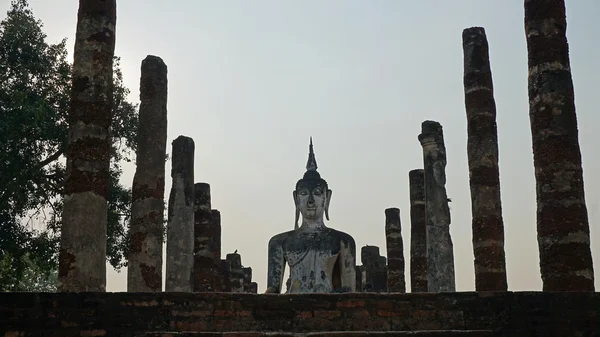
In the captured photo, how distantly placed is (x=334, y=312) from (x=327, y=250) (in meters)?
6.21

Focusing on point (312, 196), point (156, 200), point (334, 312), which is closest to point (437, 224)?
point (312, 196)

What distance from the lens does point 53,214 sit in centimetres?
1889

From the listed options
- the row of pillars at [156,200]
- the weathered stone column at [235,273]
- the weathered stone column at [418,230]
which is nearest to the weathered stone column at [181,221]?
the row of pillars at [156,200]

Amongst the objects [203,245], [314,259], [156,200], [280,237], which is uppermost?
[156,200]

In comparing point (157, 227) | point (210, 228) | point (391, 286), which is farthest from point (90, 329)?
point (391, 286)

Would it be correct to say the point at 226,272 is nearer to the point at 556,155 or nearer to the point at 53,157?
the point at 53,157

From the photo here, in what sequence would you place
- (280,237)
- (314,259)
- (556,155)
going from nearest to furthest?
(556,155) < (314,259) < (280,237)

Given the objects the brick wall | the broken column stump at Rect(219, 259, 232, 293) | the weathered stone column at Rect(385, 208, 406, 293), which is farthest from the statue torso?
the broken column stump at Rect(219, 259, 232, 293)

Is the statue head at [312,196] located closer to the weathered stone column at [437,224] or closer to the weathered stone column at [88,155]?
the weathered stone column at [437,224]

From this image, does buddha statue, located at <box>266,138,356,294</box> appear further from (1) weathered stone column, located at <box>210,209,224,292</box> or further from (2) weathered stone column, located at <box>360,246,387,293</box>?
(2) weathered stone column, located at <box>360,246,387,293</box>

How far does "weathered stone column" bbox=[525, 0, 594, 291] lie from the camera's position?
970 centimetres

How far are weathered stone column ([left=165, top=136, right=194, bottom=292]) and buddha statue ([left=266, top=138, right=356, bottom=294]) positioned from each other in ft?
5.93

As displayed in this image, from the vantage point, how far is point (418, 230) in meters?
18.3

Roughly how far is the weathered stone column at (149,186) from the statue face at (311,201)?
8.26ft
